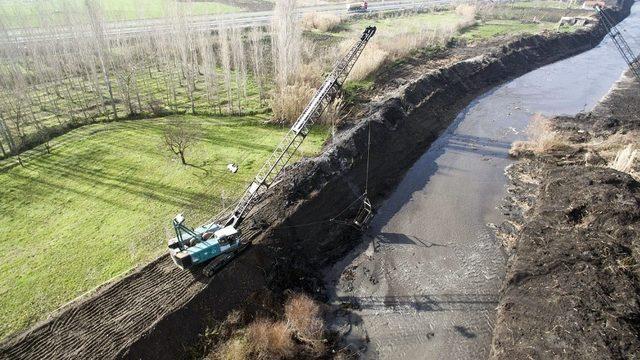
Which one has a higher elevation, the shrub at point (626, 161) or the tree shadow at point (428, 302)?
the shrub at point (626, 161)

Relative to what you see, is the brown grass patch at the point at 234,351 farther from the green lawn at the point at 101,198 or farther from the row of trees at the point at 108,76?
the row of trees at the point at 108,76

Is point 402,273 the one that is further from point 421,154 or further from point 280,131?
point 280,131

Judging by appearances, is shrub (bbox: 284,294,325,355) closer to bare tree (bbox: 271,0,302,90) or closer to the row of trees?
bare tree (bbox: 271,0,302,90)

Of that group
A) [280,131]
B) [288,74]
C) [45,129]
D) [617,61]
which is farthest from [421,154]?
[617,61]

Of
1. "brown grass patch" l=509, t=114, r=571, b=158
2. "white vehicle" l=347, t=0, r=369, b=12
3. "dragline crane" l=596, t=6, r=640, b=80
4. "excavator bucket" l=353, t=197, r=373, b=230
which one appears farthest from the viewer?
"white vehicle" l=347, t=0, r=369, b=12

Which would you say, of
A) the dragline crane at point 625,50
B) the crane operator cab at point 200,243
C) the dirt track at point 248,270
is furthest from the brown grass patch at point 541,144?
the crane operator cab at point 200,243

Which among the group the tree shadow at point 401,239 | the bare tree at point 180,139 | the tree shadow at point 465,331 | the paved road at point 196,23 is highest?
the paved road at point 196,23

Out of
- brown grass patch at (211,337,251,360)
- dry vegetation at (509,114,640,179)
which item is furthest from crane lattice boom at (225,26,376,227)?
dry vegetation at (509,114,640,179)

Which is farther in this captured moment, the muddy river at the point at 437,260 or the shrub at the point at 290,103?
the shrub at the point at 290,103
